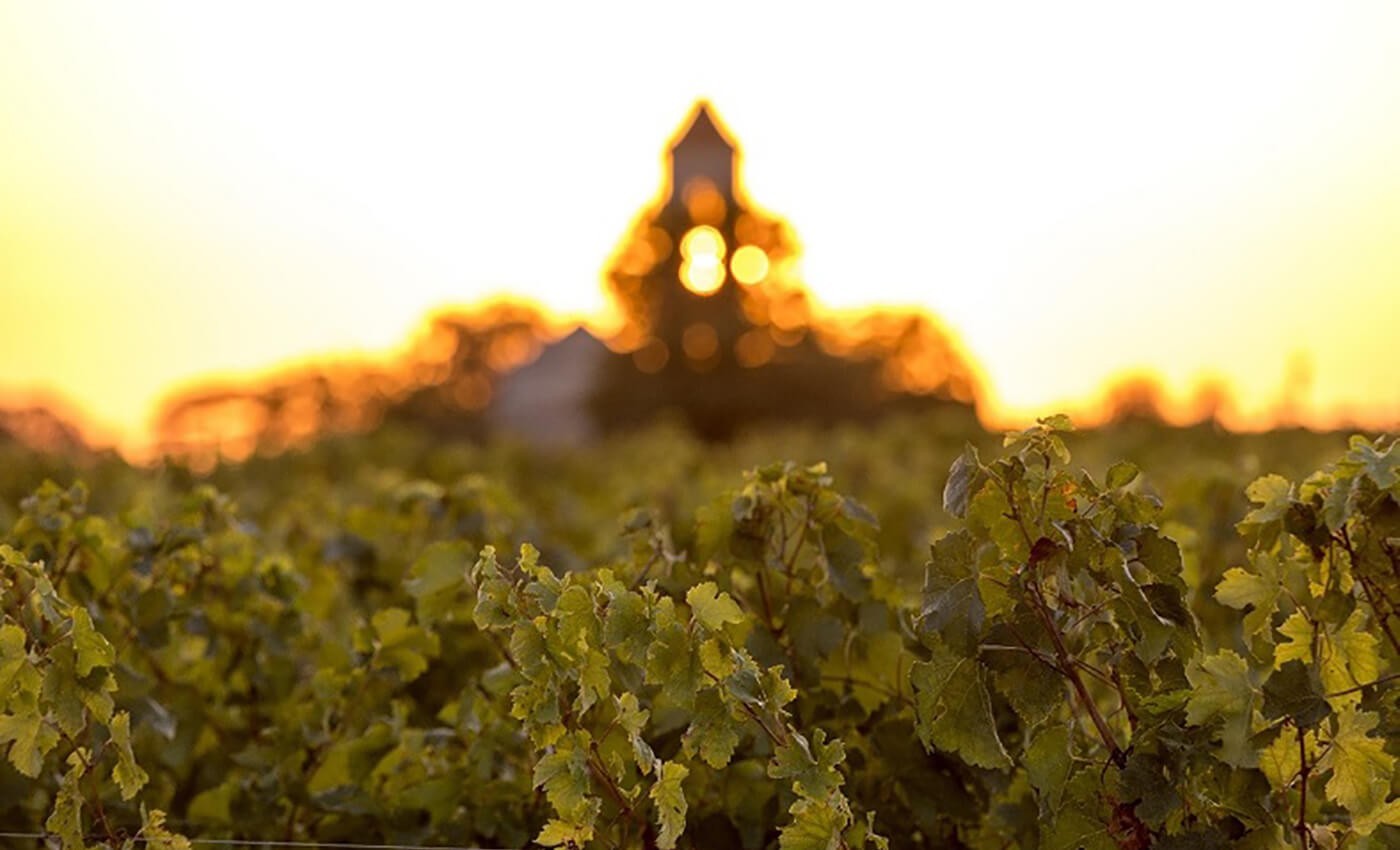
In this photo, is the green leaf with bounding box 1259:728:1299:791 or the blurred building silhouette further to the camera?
the blurred building silhouette

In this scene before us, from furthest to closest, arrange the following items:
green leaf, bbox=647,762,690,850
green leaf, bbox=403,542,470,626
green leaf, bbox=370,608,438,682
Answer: green leaf, bbox=370,608,438,682, green leaf, bbox=403,542,470,626, green leaf, bbox=647,762,690,850

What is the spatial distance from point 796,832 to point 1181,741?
68 centimetres

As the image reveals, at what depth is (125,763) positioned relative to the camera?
315 cm

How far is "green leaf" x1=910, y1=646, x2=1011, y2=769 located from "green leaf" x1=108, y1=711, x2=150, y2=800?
1372 mm

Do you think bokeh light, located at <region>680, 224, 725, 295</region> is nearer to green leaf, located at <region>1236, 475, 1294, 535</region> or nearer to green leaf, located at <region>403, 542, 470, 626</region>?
green leaf, located at <region>403, 542, 470, 626</region>

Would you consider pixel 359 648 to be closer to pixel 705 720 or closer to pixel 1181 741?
pixel 705 720

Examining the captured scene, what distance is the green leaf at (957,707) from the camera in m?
3.04

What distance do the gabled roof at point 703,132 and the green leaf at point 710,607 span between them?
69.1 m

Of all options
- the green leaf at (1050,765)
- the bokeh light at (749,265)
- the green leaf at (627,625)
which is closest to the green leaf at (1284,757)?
the green leaf at (1050,765)

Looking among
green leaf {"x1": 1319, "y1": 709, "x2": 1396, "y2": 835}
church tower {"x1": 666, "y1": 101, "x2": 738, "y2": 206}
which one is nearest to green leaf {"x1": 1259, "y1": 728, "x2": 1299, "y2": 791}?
green leaf {"x1": 1319, "y1": 709, "x2": 1396, "y2": 835}

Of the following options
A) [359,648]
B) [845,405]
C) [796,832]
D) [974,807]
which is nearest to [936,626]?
[796,832]

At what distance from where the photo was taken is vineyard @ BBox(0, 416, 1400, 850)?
2945mm

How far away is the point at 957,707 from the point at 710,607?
0.48 meters

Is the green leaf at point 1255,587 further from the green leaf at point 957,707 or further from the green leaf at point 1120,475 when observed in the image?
the green leaf at point 957,707
